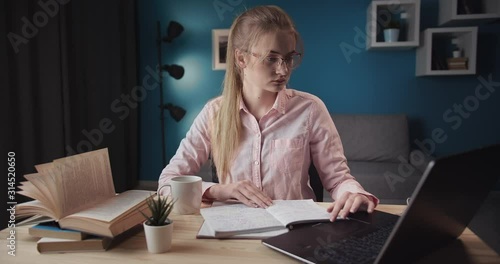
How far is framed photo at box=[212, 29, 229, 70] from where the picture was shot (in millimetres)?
3426

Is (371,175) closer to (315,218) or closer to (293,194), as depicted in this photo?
(293,194)

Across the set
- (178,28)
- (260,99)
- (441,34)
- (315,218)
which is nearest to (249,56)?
(260,99)

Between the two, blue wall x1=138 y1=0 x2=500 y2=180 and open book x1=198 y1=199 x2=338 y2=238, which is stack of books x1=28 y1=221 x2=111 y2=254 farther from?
blue wall x1=138 y1=0 x2=500 y2=180

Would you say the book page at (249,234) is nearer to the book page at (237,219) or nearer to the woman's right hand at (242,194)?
the book page at (237,219)

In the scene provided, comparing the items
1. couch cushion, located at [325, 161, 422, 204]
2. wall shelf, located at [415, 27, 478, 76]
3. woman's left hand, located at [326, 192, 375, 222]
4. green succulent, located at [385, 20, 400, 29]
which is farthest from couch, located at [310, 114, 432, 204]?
woman's left hand, located at [326, 192, 375, 222]

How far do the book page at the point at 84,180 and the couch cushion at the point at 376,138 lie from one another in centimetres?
262

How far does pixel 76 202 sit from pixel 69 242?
0.09 metres

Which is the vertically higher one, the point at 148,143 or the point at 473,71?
the point at 473,71

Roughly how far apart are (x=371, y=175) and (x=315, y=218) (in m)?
1.95

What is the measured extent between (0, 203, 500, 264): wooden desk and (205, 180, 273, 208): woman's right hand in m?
0.22

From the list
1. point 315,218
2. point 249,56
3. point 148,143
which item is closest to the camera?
point 315,218

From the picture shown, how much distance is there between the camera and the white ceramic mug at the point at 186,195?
933mm

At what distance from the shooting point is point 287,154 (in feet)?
4.17

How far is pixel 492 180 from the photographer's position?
0.69 m
